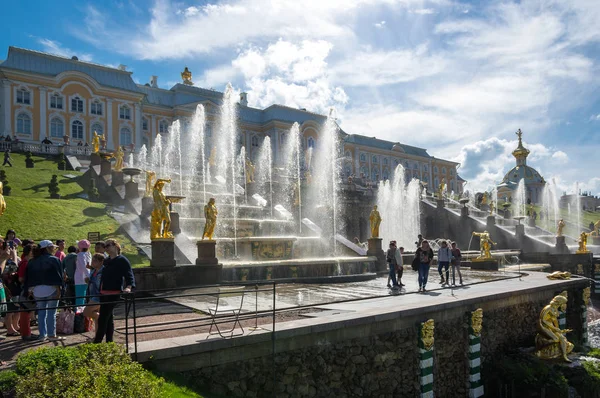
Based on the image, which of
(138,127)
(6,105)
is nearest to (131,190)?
(6,105)

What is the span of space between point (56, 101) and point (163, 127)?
12.2 meters

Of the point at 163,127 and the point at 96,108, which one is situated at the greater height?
the point at 96,108

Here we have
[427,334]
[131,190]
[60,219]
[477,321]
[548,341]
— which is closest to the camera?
[427,334]

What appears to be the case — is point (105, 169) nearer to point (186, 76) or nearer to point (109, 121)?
point (109, 121)

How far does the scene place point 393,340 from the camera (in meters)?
9.47

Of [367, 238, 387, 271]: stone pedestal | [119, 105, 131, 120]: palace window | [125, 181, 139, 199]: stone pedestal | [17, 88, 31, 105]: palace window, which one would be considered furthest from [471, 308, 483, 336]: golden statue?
[119, 105, 131, 120]: palace window

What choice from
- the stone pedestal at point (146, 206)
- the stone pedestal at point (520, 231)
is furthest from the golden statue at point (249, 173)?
the stone pedestal at point (520, 231)

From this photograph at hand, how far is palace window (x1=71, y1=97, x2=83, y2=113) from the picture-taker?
47.0 meters

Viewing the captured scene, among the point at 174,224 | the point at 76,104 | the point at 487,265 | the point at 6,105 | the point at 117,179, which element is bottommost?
the point at 487,265

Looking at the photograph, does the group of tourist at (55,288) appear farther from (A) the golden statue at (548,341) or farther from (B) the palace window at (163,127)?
(B) the palace window at (163,127)

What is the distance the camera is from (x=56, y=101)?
4597 centimetres

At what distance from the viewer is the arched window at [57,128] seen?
45688mm

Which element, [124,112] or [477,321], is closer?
[477,321]

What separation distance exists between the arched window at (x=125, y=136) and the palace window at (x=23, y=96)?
361 inches
